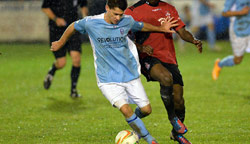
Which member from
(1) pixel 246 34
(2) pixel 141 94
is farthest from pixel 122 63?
(1) pixel 246 34

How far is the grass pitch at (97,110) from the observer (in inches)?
281

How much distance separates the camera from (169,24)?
6469mm

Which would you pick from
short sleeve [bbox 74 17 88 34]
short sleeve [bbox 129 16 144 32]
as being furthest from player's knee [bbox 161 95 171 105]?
short sleeve [bbox 74 17 88 34]

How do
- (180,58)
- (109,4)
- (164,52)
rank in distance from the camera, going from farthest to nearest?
(180,58) < (164,52) < (109,4)

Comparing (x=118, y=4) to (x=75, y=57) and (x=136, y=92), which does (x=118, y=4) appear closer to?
(x=136, y=92)

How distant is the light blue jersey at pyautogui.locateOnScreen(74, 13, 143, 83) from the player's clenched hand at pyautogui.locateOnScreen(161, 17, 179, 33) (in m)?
0.51

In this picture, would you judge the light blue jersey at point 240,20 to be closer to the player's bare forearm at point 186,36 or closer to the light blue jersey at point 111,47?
the player's bare forearm at point 186,36

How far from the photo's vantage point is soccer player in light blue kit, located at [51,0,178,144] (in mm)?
5922

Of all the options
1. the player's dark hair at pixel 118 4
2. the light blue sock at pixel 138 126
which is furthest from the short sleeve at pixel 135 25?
the light blue sock at pixel 138 126

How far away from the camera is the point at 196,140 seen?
6.77 meters

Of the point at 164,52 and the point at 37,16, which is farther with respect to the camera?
the point at 37,16

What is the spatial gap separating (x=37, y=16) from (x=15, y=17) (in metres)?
1.06

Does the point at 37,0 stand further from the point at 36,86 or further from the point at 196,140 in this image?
the point at 196,140

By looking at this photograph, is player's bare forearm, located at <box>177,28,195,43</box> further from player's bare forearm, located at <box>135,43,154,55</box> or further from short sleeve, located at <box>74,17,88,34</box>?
short sleeve, located at <box>74,17,88,34</box>
